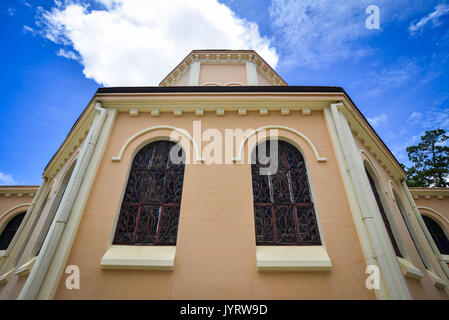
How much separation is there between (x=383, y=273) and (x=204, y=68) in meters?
8.74

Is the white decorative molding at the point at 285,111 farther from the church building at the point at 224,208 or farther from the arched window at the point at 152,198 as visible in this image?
the arched window at the point at 152,198

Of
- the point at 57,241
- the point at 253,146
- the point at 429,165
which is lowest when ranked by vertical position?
the point at 57,241

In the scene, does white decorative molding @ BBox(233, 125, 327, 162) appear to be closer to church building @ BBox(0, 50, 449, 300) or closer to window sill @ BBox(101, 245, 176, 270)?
church building @ BBox(0, 50, 449, 300)

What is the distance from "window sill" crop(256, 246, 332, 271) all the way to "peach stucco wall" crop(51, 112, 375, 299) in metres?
0.13

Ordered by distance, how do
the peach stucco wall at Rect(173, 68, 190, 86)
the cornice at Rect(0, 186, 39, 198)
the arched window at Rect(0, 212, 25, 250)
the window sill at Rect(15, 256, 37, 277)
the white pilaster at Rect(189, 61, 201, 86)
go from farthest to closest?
the cornice at Rect(0, 186, 39, 198) → the arched window at Rect(0, 212, 25, 250) → the peach stucco wall at Rect(173, 68, 190, 86) → the white pilaster at Rect(189, 61, 201, 86) → the window sill at Rect(15, 256, 37, 277)

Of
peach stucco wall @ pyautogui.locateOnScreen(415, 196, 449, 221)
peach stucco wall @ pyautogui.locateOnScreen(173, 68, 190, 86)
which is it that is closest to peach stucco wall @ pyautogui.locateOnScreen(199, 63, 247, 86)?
peach stucco wall @ pyautogui.locateOnScreen(173, 68, 190, 86)

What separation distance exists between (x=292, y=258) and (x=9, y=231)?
14995 mm

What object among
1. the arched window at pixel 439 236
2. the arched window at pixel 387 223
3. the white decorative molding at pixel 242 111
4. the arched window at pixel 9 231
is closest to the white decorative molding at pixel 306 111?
the white decorative molding at pixel 242 111

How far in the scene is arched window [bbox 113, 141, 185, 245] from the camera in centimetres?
402

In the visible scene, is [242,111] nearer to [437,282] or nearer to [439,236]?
[437,282]

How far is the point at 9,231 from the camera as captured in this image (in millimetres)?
10781
